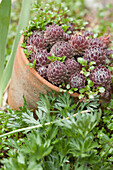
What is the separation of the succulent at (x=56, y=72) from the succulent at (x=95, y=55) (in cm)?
15

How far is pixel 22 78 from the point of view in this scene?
1109mm

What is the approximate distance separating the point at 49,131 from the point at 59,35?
538 millimetres

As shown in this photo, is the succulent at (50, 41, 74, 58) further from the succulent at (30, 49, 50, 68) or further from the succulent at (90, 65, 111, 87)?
the succulent at (90, 65, 111, 87)

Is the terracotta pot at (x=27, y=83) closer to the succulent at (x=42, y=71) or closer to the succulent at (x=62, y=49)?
the succulent at (x=42, y=71)

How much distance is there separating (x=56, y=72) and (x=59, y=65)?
Result: 0.04 meters

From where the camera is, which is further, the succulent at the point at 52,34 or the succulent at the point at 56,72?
the succulent at the point at 52,34

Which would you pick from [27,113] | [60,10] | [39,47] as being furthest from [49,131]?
[60,10]

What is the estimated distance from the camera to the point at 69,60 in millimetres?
1037

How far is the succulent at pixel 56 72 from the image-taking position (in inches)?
37.5

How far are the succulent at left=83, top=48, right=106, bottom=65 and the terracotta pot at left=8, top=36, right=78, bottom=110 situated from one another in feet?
0.66

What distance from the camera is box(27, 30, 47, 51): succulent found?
108 centimetres

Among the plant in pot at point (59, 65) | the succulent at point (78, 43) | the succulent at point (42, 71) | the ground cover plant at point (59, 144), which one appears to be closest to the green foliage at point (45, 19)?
the plant in pot at point (59, 65)

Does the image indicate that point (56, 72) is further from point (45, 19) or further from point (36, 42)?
point (45, 19)

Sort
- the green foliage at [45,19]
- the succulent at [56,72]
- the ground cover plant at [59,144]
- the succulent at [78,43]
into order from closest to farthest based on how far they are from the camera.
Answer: the ground cover plant at [59,144] < the succulent at [56,72] < the succulent at [78,43] < the green foliage at [45,19]
